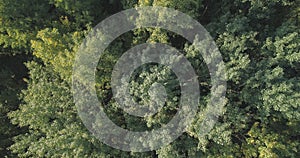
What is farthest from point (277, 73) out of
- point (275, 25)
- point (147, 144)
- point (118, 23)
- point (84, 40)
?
point (84, 40)

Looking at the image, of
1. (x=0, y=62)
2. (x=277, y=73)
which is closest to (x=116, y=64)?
(x=277, y=73)

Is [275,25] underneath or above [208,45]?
above

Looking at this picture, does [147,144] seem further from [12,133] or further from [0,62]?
[0,62]

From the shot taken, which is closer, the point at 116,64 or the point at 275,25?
the point at 116,64

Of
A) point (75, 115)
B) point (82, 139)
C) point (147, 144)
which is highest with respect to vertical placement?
point (75, 115)

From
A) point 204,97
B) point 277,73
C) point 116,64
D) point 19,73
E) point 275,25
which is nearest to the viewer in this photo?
point 277,73

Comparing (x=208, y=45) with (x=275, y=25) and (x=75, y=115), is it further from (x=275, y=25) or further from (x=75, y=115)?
(x=75, y=115)

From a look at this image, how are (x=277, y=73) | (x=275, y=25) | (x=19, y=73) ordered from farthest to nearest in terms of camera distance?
(x=19, y=73) → (x=275, y=25) → (x=277, y=73)
